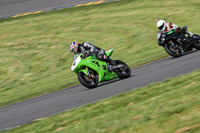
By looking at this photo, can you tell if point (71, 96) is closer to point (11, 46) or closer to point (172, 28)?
point (172, 28)

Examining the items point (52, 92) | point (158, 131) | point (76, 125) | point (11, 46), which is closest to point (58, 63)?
point (11, 46)

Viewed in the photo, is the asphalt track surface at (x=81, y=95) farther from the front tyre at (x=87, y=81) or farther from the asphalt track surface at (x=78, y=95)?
the front tyre at (x=87, y=81)

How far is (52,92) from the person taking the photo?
13445 mm

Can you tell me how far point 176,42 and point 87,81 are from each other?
186 inches

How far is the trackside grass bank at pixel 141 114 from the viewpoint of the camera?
6.13 meters

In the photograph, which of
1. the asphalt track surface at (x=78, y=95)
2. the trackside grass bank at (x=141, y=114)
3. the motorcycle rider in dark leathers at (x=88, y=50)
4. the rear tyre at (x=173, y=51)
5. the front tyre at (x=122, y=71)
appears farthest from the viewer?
the rear tyre at (x=173, y=51)

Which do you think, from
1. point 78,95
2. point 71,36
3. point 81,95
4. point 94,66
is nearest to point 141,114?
point 81,95

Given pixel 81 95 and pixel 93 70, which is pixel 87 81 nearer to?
pixel 93 70

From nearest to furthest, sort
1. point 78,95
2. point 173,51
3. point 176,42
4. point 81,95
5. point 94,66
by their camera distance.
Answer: point 81,95, point 78,95, point 94,66, point 173,51, point 176,42

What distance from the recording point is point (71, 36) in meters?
23.4

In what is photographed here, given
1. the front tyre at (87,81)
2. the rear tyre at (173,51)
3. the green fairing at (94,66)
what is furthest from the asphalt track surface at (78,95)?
the rear tyre at (173,51)

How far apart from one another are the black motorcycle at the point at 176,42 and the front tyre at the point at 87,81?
3.98 meters

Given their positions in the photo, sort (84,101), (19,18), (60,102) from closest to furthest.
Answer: (84,101) → (60,102) → (19,18)

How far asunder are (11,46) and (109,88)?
1342cm
